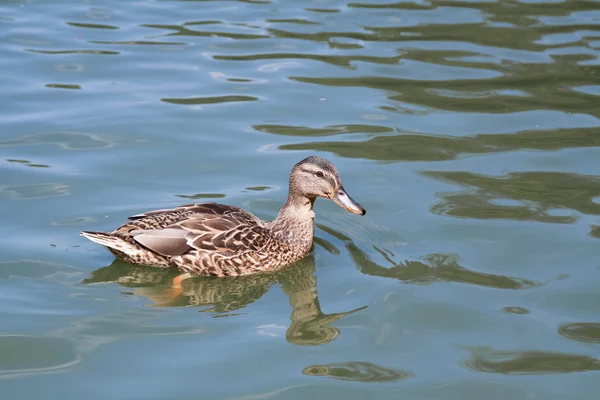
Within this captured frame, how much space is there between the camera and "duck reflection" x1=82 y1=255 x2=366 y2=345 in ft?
23.8

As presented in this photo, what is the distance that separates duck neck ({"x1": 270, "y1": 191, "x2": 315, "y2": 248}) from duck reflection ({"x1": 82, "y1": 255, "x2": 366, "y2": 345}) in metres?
0.20

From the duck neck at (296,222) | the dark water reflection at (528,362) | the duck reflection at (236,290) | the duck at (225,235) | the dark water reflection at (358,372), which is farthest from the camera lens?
the duck neck at (296,222)

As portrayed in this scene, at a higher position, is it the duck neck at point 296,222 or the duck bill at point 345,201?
the duck bill at point 345,201

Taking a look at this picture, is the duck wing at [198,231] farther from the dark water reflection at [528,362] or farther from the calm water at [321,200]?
the dark water reflection at [528,362]

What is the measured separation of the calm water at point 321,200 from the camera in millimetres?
6688

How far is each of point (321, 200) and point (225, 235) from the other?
5.73ft

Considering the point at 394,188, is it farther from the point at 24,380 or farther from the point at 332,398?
the point at 24,380

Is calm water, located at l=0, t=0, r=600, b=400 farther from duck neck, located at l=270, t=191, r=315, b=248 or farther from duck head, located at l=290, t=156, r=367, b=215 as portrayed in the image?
duck head, located at l=290, t=156, r=367, b=215

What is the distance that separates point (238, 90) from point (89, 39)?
2806 mm

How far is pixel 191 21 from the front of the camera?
48.1ft

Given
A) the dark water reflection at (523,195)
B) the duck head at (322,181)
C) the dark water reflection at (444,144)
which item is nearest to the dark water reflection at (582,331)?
the dark water reflection at (523,195)

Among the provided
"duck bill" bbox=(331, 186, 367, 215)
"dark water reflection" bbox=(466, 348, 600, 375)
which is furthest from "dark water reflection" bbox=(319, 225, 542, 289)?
"dark water reflection" bbox=(466, 348, 600, 375)

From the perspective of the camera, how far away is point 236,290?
25.9 feet

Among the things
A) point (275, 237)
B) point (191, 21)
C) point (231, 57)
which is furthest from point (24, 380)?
point (191, 21)
